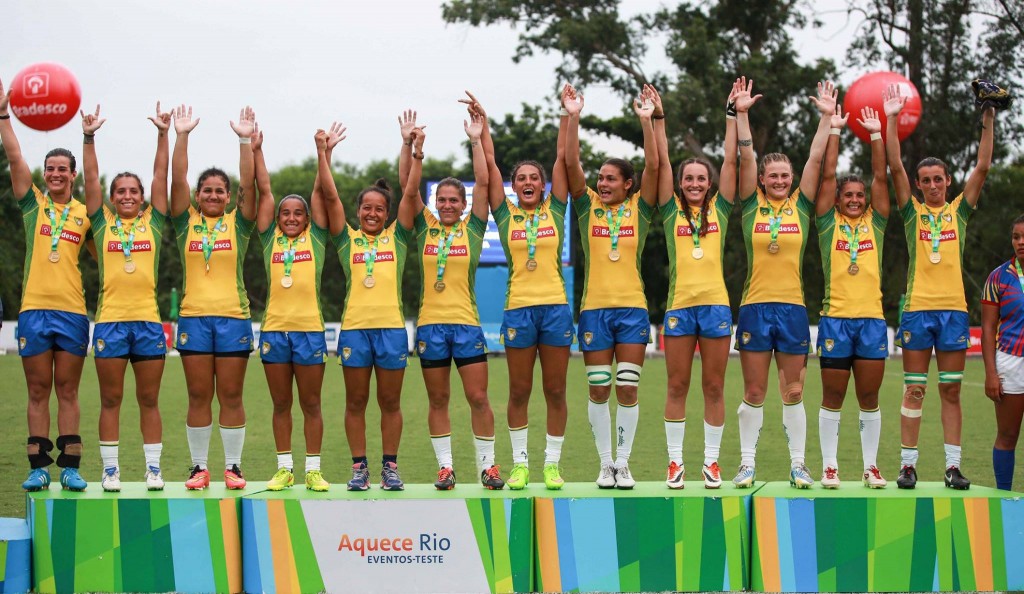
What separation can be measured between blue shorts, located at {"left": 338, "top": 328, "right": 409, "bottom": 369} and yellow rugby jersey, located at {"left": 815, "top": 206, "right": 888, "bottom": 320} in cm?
275

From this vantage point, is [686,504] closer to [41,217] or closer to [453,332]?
[453,332]

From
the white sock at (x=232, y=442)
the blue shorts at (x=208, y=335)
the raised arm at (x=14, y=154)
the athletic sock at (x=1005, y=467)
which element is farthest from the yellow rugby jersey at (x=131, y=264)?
the athletic sock at (x=1005, y=467)

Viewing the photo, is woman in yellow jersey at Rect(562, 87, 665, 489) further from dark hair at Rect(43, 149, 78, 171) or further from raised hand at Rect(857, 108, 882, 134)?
dark hair at Rect(43, 149, 78, 171)

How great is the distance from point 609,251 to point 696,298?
0.62m

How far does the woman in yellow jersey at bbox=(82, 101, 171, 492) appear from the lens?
6.95 metres

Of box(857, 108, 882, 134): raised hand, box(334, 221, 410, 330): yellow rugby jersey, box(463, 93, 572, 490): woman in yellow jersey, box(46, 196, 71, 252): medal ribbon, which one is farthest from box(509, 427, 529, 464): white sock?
box(46, 196, 71, 252): medal ribbon

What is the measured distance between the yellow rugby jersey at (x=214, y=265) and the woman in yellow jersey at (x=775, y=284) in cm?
324

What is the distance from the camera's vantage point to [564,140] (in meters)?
7.15

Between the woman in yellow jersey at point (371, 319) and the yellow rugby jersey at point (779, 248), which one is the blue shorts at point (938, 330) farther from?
the woman in yellow jersey at point (371, 319)

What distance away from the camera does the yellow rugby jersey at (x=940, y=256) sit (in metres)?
7.16

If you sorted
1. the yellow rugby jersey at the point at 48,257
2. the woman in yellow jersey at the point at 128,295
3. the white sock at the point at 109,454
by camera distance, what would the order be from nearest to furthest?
the white sock at the point at 109,454 → the woman in yellow jersey at the point at 128,295 → the yellow rugby jersey at the point at 48,257

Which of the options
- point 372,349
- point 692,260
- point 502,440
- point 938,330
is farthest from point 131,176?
point 502,440

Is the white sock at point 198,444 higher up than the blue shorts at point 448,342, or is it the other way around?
the blue shorts at point 448,342

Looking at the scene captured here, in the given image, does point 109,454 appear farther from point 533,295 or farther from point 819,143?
point 819,143
